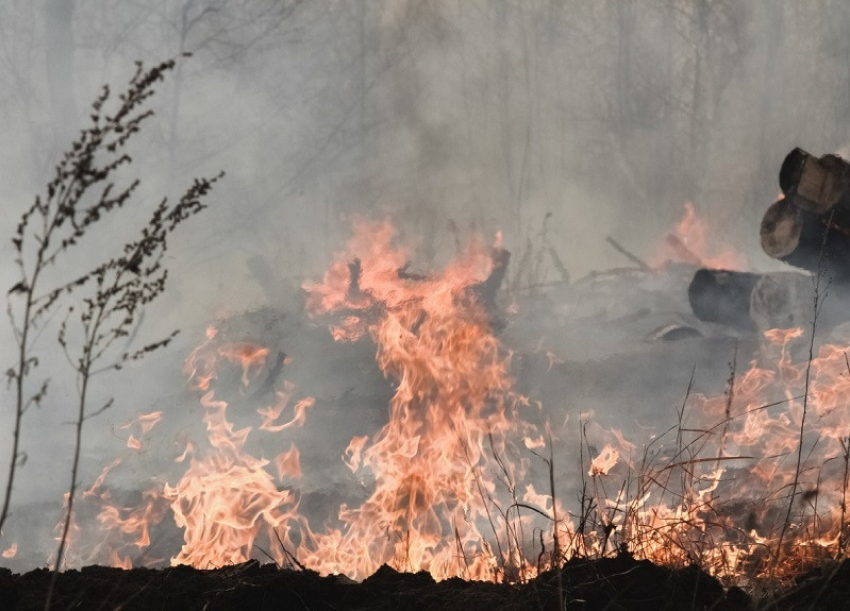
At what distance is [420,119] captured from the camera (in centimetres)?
1342

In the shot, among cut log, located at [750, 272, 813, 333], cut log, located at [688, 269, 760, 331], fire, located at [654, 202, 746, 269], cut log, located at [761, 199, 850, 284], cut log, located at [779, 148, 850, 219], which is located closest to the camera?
cut log, located at [779, 148, 850, 219]

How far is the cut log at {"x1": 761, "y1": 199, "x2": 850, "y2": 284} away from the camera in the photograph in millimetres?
6301

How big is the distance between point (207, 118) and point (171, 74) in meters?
0.82

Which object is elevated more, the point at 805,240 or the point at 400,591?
the point at 805,240

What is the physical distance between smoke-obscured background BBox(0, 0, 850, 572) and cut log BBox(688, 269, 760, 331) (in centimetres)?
525

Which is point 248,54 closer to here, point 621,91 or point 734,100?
point 621,91

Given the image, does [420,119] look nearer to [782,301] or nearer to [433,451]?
[782,301]

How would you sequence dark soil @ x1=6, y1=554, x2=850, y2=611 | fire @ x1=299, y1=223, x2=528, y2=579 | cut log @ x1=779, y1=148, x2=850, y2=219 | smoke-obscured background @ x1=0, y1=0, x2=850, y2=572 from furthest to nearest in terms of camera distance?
1. smoke-obscured background @ x1=0, y1=0, x2=850, y2=572
2. cut log @ x1=779, y1=148, x2=850, y2=219
3. fire @ x1=299, y1=223, x2=528, y2=579
4. dark soil @ x1=6, y1=554, x2=850, y2=611

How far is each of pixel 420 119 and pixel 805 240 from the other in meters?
8.06

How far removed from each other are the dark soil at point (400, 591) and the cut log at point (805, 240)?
14.9ft

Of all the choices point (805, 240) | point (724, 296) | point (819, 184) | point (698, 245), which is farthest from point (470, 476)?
point (698, 245)

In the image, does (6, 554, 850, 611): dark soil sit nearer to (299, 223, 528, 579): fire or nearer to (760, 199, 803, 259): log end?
(299, 223, 528, 579): fire

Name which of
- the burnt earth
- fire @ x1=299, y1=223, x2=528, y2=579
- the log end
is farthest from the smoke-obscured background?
the burnt earth

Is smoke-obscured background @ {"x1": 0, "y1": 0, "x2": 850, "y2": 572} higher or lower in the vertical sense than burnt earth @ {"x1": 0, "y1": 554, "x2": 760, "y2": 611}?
higher
